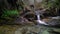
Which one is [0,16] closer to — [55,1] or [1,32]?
[1,32]

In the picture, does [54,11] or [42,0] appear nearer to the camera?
[54,11]

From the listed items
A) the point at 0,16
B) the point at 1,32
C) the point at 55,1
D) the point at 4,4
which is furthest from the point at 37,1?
the point at 1,32

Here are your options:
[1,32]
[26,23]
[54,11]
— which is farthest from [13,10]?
[1,32]

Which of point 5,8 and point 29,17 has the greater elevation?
point 5,8

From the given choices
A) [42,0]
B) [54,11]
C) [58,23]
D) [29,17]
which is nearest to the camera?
[58,23]

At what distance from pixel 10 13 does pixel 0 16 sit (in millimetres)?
584

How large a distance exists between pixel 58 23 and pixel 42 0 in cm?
388

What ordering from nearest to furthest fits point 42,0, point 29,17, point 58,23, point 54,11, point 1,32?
point 1,32, point 58,23, point 29,17, point 54,11, point 42,0

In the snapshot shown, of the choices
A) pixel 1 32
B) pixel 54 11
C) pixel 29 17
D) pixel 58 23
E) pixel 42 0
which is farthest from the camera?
pixel 42 0

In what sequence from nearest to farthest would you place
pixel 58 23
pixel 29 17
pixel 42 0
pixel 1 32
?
pixel 1 32 → pixel 58 23 → pixel 29 17 → pixel 42 0

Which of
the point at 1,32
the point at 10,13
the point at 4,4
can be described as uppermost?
the point at 4,4

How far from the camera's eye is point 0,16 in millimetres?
7449

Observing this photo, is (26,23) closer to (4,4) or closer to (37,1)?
(4,4)

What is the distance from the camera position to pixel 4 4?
8.02 metres
